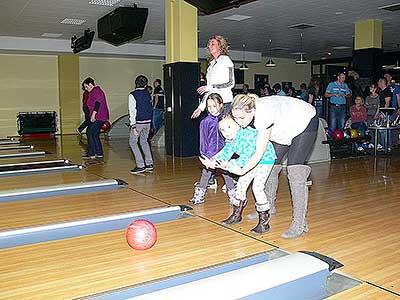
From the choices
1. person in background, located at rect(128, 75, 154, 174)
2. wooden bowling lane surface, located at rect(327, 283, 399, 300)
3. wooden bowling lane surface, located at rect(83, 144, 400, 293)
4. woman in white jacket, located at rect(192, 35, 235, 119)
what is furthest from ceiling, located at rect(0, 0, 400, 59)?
wooden bowling lane surface, located at rect(327, 283, 399, 300)

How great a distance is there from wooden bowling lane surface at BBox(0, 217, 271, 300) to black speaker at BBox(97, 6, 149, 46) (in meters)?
5.10

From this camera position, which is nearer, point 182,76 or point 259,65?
point 182,76

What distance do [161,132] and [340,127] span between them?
11.2ft

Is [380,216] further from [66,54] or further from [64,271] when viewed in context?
[66,54]

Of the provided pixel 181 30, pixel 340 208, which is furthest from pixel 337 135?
pixel 340 208

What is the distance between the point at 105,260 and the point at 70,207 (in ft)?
4.56

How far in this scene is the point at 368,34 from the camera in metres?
8.87

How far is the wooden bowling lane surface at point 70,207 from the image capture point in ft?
10.9

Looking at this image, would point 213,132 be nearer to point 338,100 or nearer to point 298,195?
point 298,195

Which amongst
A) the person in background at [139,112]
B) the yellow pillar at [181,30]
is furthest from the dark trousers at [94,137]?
the yellow pillar at [181,30]

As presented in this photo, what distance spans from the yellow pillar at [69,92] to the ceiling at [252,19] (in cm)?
145

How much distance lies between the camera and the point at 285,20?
9.04m

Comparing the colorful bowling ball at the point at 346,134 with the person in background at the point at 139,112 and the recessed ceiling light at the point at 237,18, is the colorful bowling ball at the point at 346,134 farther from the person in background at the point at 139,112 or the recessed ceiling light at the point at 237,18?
the person in background at the point at 139,112

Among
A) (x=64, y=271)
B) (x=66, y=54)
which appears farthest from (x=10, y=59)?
(x=64, y=271)
